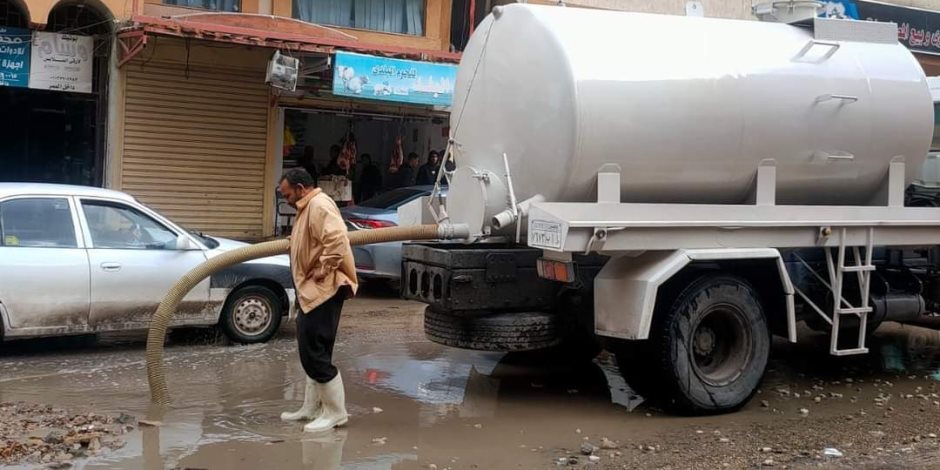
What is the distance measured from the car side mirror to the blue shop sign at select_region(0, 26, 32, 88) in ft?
21.9

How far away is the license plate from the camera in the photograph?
6301 mm

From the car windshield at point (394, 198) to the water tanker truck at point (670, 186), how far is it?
17.9 feet

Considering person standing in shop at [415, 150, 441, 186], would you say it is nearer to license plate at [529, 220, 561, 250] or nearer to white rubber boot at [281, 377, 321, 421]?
license plate at [529, 220, 561, 250]

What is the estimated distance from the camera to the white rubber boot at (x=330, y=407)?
20.6 ft

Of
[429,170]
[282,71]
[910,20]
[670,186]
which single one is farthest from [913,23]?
[670,186]

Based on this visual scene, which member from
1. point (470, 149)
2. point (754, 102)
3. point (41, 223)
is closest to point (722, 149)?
point (754, 102)

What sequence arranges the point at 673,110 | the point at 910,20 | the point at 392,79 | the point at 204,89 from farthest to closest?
the point at 910,20
the point at 204,89
the point at 392,79
the point at 673,110

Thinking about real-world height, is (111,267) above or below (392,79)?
below

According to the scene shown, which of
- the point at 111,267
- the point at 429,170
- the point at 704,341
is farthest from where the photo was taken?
the point at 429,170

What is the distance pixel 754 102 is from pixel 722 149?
43cm

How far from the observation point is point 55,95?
1506cm

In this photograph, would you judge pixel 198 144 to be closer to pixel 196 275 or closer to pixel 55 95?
pixel 55 95

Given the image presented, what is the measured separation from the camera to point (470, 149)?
24.7ft

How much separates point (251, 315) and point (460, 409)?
298cm
